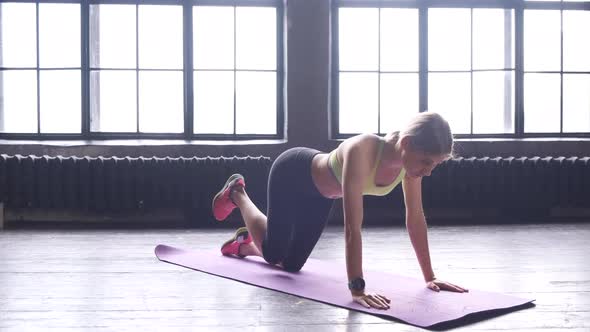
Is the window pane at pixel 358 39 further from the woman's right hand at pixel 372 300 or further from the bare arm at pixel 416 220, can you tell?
the woman's right hand at pixel 372 300

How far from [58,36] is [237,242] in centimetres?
282

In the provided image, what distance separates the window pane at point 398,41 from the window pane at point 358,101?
168 mm

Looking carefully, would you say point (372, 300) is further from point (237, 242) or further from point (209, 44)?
point (209, 44)

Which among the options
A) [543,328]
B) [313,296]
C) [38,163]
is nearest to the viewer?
[543,328]

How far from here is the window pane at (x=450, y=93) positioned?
5.77m

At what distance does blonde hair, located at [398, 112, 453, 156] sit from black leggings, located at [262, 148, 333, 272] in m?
0.77

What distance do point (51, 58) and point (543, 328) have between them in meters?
4.47

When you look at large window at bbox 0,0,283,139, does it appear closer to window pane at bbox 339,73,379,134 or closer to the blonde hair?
window pane at bbox 339,73,379,134

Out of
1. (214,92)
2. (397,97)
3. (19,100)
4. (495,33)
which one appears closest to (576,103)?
(495,33)

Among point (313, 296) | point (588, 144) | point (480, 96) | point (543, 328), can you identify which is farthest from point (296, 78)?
point (543, 328)

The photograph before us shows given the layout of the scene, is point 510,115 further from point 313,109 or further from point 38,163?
point 38,163

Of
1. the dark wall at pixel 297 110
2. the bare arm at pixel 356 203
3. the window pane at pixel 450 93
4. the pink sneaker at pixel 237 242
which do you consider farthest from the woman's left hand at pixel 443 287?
the window pane at pixel 450 93

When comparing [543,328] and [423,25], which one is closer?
[543,328]

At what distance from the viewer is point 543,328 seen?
2285mm
